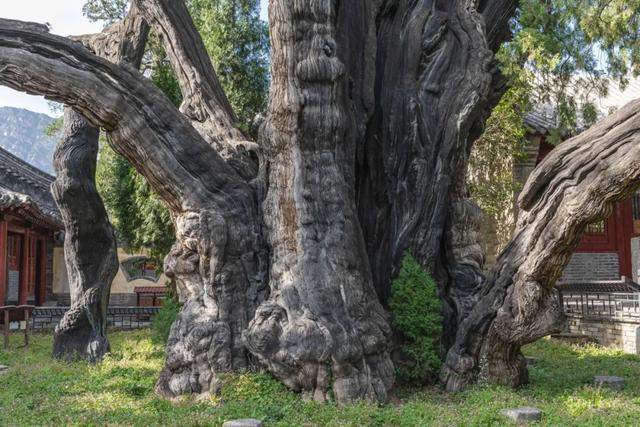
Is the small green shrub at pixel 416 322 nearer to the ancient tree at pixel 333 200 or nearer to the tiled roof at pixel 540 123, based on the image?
the ancient tree at pixel 333 200

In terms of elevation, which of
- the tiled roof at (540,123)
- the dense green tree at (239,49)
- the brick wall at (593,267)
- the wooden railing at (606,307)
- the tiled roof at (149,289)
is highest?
the dense green tree at (239,49)

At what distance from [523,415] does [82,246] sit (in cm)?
759

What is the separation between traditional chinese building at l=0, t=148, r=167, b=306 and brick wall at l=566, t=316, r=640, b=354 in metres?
12.2

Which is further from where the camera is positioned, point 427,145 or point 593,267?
point 593,267

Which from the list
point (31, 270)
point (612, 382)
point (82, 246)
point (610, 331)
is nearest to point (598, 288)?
A: point (610, 331)

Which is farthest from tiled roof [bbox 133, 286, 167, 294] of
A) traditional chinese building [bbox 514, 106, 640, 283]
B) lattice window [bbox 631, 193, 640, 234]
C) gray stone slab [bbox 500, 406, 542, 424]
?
gray stone slab [bbox 500, 406, 542, 424]

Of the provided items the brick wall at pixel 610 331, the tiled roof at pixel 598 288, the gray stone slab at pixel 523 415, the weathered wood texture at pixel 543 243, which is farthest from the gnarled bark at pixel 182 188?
the tiled roof at pixel 598 288

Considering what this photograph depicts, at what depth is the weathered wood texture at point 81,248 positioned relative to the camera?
10531 mm

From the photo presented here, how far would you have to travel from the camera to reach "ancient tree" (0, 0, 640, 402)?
6.86m

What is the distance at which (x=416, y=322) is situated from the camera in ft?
25.5

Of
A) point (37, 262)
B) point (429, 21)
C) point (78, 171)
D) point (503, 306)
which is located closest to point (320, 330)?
point (503, 306)

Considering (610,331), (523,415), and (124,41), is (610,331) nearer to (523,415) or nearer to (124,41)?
(523,415)

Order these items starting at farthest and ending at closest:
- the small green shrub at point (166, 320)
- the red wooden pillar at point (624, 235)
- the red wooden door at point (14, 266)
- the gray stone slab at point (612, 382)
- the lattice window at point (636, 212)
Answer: the lattice window at point (636, 212) → the red wooden pillar at point (624, 235) → the red wooden door at point (14, 266) → the small green shrub at point (166, 320) → the gray stone slab at point (612, 382)

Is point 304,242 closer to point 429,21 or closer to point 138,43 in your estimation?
point 429,21
